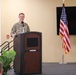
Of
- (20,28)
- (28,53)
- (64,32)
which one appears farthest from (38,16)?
(28,53)

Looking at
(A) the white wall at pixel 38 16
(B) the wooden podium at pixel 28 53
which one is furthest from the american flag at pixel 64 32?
(B) the wooden podium at pixel 28 53

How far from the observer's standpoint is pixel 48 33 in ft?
28.7

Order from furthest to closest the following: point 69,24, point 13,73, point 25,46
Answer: point 69,24 < point 13,73 < point 25,46

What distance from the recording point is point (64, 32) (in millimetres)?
8148

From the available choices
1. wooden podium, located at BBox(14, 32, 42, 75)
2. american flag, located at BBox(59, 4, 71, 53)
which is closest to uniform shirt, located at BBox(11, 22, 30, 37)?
wooden podium, located at BBox(14, 32, 42, 75)

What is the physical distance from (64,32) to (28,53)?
107 inches

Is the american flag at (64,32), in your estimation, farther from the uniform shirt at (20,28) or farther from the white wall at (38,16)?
the uniform shirt at (20,28)

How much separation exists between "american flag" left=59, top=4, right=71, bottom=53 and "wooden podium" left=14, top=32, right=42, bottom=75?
2.49 metres

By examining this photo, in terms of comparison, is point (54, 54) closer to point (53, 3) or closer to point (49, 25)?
point (49, 25)

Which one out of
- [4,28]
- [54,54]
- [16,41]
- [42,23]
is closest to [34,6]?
[42,23]

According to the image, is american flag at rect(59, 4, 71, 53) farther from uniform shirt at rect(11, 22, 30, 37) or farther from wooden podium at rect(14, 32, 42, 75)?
wooden podium at rect(14, 32, 42, 75)

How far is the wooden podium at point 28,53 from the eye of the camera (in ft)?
18.5

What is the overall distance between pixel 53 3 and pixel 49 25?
80 cm

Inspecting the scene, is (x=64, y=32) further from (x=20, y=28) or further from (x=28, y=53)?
(x=28, y=53)
